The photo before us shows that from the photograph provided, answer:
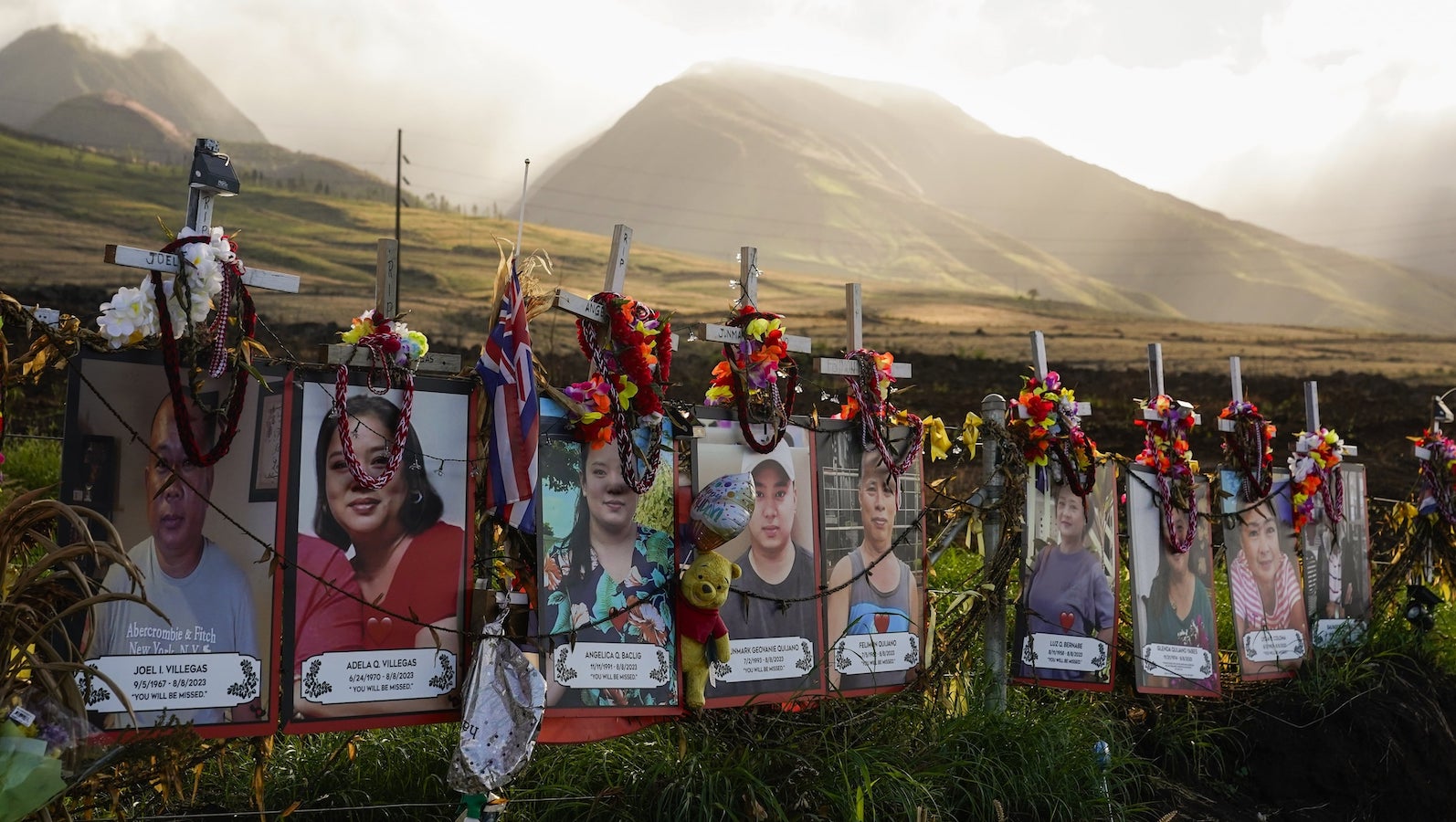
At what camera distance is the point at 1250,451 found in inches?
277

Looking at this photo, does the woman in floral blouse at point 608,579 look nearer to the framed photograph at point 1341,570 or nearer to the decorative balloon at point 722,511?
the decorative balloon at point 722,511

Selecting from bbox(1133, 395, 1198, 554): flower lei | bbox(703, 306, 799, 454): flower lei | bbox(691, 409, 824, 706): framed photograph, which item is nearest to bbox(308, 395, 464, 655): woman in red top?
bbox(691, 409, 824, 706): framed photograph

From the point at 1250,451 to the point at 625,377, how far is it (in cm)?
437

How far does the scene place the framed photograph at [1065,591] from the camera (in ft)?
19.2

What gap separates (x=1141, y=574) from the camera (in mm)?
6332

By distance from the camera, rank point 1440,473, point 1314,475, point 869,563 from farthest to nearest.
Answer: point 1440,473 < point 1314,475 < point 869,563

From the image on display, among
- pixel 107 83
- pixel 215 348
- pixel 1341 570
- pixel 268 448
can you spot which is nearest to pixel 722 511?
pixel 268 448

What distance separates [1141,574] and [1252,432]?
137 centimetres

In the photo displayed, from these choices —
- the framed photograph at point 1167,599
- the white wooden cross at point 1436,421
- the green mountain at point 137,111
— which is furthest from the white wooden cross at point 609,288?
the green mountain at point 137,111

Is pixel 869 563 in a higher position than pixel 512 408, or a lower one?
lower

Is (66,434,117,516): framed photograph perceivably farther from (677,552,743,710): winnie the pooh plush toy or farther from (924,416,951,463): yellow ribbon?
(924,416,951,463): yellow ribbon

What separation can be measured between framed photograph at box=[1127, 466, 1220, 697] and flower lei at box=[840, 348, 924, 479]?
1554mm

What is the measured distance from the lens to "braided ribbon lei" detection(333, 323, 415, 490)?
395 cm

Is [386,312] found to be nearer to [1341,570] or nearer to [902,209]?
[1341,570]
